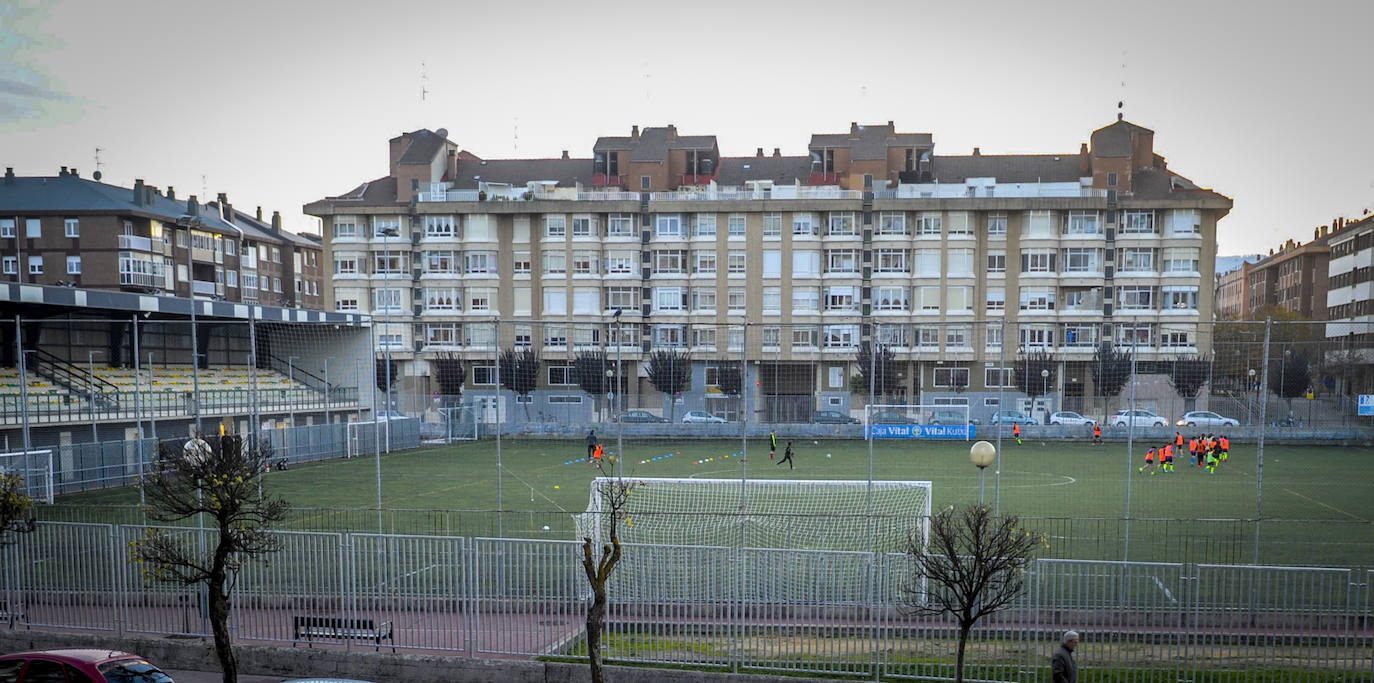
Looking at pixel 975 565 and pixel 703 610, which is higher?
pixel 975 565

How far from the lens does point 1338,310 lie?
7031 centimetres

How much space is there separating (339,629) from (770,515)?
22.7 ft

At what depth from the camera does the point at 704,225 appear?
54.8 m

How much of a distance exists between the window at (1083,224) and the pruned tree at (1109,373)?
94.7 ft

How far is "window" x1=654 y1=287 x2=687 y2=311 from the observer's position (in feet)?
181

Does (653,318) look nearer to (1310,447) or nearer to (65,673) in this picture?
(1310,447)

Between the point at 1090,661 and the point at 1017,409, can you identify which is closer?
the point at 1090,661

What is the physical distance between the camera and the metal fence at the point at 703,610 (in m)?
11.7

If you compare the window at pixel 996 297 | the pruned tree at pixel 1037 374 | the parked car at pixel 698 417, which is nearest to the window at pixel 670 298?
the window at pixel 996 297

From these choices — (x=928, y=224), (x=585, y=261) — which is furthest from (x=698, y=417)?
(x=928, y=224)

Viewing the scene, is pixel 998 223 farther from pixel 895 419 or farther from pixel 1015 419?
pixel 895 419

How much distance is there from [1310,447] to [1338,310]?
4879 centimetres

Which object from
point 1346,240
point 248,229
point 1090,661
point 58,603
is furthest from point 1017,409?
point 248,229

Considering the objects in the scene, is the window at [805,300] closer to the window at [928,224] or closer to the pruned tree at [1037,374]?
the window at [928,224]
